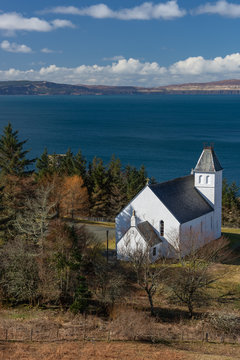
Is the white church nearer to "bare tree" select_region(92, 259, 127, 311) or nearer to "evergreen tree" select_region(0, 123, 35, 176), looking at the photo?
"bare tree" select_region(92, 259, 127, 311)

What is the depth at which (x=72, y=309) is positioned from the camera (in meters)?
29.4

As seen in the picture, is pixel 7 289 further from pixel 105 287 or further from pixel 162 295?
pixel 162 295

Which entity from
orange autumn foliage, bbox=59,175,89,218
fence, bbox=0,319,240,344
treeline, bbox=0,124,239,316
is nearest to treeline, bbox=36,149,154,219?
orange autumn foliage, bbox=59,175,89,218

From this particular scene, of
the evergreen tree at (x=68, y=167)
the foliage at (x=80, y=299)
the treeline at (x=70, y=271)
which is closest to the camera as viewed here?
the foliage at (x=80, y=299)

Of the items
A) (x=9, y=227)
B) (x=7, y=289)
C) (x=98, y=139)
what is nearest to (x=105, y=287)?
(x=7, y=289)

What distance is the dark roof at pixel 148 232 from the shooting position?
128 feet

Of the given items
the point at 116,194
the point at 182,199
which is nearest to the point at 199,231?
the point at 182,199

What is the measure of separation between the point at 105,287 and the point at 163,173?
2739 inches

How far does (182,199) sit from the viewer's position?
43031 millimetres

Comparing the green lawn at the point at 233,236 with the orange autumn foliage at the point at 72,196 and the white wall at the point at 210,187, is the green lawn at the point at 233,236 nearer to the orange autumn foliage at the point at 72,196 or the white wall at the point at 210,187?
the white wall at the point at 210,187

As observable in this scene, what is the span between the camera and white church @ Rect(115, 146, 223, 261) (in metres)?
39.6

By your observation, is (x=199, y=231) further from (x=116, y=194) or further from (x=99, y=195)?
(x=99, y=195)

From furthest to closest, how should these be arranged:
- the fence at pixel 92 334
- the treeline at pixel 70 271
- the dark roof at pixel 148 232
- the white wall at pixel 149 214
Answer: the white wall at pixel 149 214
the dark roof at pixel 148 232
the treeline at pixel 70 271
the fence at pixel 92 334

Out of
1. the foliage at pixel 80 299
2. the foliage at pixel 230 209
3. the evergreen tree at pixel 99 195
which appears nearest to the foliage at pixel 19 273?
the foliage at pixel 80 299
